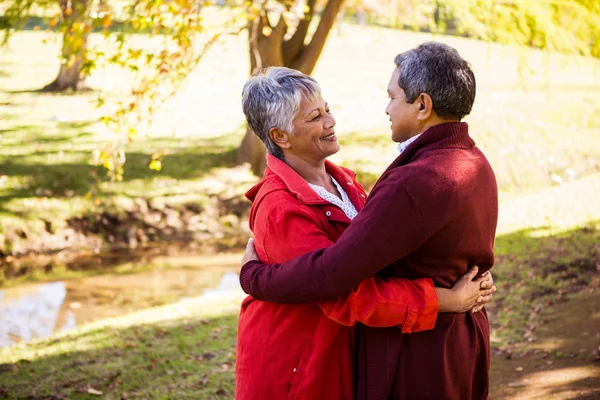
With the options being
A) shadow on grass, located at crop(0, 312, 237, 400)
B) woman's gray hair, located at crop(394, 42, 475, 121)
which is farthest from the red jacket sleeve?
shadow on grass, located at crop(0, 312, 237, 400)

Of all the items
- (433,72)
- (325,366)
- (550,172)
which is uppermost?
(433,72)

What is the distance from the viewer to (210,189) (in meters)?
13.8

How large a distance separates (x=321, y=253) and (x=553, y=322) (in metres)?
4.56

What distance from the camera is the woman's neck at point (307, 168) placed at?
10.4ft

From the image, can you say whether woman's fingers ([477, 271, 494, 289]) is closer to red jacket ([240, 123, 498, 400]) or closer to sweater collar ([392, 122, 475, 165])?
red jacket ([240, 123, 498, 400])

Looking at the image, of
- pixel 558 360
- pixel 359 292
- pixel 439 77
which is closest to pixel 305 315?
pixel 359 292

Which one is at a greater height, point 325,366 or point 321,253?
point 321,253

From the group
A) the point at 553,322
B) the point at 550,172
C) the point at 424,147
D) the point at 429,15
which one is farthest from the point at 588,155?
the point at 424,147

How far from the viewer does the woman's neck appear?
3170mm

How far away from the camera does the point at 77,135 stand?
53.8 feet

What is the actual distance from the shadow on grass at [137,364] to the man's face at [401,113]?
3.51 metres

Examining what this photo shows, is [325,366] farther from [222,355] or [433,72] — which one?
[222,355]

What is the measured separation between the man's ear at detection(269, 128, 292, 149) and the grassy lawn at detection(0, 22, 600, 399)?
298 centimetres

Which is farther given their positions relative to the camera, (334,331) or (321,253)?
(334,331)
